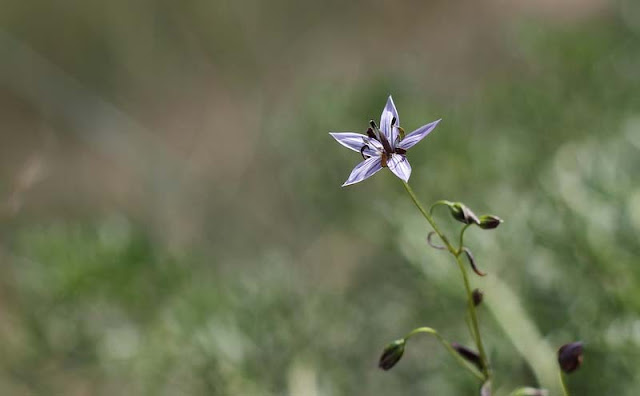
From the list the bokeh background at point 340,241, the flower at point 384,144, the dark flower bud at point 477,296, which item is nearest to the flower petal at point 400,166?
the flower at point 384,144

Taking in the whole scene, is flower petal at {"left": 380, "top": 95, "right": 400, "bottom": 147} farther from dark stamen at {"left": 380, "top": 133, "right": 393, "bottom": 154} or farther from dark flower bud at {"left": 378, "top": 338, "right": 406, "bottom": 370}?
dark flower bud at {"left": 378, "top": 338, "right": 406, "bottom": 370}

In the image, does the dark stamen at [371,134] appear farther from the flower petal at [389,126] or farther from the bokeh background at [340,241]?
the bokeh background at [340,241]

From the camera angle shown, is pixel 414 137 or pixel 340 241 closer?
pixel 414 137

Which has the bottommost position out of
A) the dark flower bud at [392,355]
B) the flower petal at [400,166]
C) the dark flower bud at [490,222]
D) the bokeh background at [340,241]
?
the dark flower bud at [392,355]

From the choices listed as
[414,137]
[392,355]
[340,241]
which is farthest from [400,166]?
[340,241]

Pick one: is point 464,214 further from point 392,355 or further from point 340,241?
point 340,241
